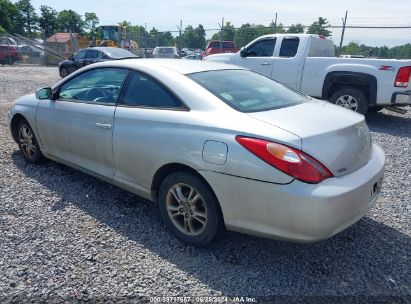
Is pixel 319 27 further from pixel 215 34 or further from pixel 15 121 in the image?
pixel 15 121

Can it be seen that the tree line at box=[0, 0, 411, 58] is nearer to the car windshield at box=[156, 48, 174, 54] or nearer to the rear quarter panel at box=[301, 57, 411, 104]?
the car windshield at box=[156, 48, 174, 54]

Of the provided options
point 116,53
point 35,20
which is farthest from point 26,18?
point 116,53

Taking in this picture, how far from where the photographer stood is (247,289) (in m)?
2.50

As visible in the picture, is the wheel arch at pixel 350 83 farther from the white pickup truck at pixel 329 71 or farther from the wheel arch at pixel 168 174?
the wheel arch at pixel 168 174

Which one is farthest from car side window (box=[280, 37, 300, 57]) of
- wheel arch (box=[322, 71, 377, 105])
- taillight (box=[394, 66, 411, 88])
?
taillight (box=[394, 66, 411, 88])

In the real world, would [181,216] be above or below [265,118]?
below

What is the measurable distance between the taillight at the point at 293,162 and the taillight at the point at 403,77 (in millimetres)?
5530

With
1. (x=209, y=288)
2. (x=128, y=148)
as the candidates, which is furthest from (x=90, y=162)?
(x=209, y=288)

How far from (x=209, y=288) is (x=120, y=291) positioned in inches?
24.8

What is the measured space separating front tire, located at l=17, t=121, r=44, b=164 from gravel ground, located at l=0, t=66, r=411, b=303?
31.2 inches

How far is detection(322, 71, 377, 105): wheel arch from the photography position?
23.5 feet

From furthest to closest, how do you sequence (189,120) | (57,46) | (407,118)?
(57,46) → (407,118) → (189,120)

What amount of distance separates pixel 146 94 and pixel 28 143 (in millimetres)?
2395

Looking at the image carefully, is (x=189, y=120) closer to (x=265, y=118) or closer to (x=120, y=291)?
(x=265, y=118)
